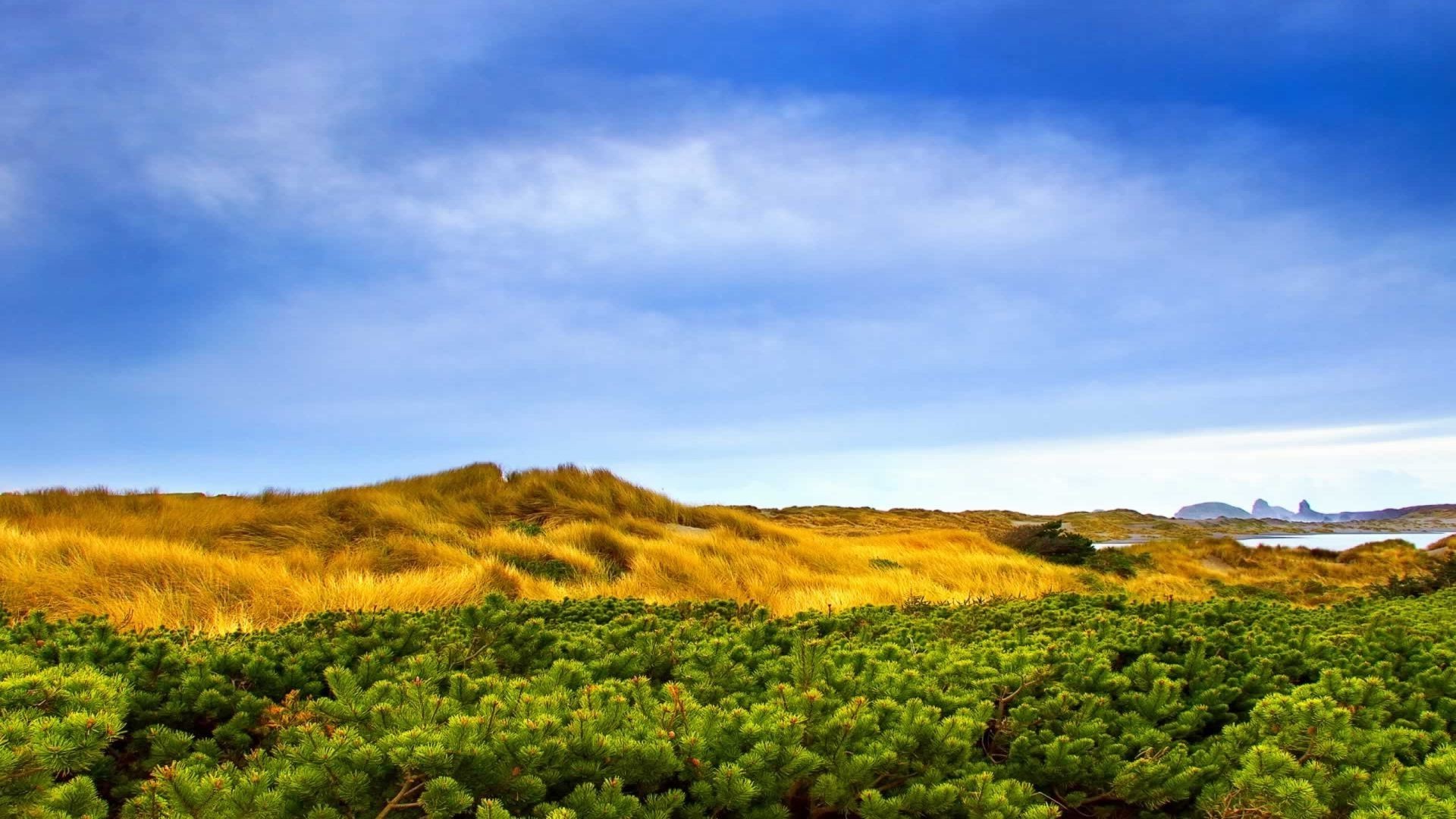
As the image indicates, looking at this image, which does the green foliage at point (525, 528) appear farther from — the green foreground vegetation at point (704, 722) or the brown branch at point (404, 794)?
the brown branch at point (404, 794)

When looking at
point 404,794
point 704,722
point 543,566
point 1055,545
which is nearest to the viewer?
point 404,794

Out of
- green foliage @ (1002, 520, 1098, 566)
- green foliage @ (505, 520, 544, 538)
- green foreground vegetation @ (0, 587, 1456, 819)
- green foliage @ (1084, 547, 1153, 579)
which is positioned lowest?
green foliage @ (1084, 547, 1153, 579)

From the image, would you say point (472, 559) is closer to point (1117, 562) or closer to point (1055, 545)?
point (1055, 545)

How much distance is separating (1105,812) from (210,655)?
371cm

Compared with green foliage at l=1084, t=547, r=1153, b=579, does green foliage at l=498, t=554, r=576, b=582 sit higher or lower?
higher

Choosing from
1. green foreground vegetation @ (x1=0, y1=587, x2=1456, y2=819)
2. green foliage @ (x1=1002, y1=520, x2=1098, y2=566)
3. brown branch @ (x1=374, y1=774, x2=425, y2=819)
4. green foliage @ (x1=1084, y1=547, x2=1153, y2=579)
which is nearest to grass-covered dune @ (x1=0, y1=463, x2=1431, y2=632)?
green foliage @ (x1=1084, y1=547, x2=1153, y2=579)

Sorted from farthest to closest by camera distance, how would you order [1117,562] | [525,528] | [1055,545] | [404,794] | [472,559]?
[1055,545], [1117,562], [525,528], [472,559], [404,794]

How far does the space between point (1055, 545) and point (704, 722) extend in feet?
52.8

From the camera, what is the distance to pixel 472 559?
31.8 feet

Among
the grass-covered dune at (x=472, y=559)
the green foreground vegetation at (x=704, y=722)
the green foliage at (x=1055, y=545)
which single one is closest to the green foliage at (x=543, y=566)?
the grass-covered dune at (x=472, y=559)

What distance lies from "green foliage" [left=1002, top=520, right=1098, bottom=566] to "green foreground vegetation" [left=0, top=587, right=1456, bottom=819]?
12466mm

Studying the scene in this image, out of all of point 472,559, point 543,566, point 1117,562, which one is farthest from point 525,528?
point 1117,562

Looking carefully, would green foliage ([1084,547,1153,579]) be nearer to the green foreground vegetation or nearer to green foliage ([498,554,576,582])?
green foliage ([498,554,576,582])

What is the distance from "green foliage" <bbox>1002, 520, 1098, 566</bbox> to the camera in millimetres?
16875
